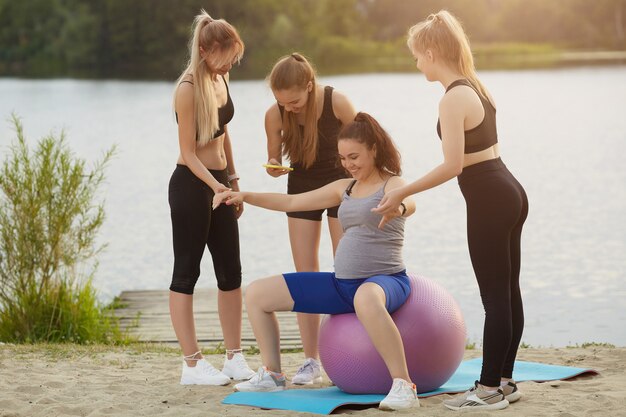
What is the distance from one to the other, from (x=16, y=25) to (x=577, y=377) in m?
70.7

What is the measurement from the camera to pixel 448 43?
5.09m

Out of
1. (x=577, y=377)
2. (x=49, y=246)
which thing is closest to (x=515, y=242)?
(x=577, y=377)

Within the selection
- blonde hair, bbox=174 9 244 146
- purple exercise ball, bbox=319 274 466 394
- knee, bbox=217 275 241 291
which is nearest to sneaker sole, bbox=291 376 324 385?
purple exercise ball, bbox=319 274 466 394

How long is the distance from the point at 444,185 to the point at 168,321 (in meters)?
13.0

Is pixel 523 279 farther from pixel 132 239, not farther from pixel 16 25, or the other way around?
pixel 16 25

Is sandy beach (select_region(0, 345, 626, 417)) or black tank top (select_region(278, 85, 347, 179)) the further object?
black tank top (select_region(278, 85, 347, 179))

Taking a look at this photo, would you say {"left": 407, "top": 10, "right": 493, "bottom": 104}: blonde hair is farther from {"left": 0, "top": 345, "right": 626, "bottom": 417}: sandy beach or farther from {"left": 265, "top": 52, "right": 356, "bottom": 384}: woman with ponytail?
{"left": 0, "top": 345, "right": 626, "bottom": 417}: sandy beach

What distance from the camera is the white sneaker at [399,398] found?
513 cm

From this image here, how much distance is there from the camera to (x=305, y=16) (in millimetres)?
65125

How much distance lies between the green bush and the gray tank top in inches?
131

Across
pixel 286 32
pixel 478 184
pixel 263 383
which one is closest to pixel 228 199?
pixel 263 383

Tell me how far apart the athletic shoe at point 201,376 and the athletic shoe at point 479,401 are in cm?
142

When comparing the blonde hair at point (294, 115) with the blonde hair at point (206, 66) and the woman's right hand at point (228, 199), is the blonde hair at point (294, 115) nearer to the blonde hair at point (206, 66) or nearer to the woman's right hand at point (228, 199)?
the blonde hair at point (206, 66)

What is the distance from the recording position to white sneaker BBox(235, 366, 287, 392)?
18.6 ft
